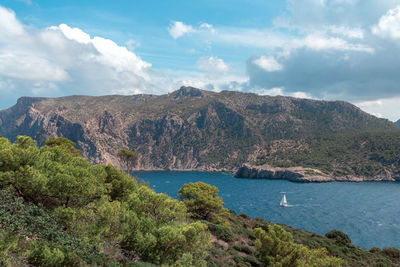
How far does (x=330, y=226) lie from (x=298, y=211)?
20672 mm

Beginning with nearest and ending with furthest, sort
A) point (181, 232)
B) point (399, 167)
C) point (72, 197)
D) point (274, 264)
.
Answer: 1. point (181, 232)
2. point (72, 197)
3. point (274, 264)
4. point (399, 167)

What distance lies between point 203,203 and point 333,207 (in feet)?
324

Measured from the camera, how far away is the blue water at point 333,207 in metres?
90.4

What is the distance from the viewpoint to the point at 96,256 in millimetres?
17906

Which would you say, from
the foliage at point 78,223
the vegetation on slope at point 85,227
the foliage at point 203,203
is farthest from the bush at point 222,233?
the foliage at point 78,223

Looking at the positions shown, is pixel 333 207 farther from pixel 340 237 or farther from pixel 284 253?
pixel 284 253

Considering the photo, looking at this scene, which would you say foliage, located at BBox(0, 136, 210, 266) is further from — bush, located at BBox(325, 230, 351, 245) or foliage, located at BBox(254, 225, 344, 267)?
bush, located at BBox(325, 230, 351, 245)

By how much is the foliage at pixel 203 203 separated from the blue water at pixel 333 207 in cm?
5806

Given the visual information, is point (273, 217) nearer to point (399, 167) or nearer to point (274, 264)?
point (274, 264)

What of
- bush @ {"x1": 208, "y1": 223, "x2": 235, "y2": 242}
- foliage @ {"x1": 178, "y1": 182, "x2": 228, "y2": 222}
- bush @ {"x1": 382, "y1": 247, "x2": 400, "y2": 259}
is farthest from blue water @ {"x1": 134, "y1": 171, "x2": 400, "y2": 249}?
bush @ {"x1": 208, "y1": 223, "x2": 235, "y2": 242}

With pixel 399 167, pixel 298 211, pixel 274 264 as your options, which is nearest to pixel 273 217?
pixel 298 211

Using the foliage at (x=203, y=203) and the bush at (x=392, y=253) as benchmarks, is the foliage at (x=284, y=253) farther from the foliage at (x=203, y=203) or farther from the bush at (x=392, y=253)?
the bush at (x=392, y=253)

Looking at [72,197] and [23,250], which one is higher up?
[72,197]

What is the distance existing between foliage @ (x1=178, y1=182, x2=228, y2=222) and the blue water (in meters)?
58.1
